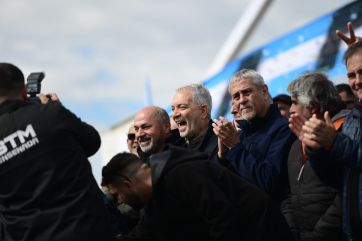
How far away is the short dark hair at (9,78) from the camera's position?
3.48 meters

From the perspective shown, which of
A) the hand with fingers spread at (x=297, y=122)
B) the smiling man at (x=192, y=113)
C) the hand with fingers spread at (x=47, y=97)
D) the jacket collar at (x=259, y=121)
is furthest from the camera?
the smiling man at (x=192, y=113)

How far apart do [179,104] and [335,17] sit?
10.2 feet

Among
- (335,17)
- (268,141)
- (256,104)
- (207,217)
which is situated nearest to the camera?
(207,217)

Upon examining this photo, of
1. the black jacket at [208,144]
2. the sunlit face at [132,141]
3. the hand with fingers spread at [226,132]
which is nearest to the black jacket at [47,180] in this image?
the hand with fingers spread at [226,132]

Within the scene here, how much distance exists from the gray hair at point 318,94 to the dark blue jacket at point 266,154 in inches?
13.7

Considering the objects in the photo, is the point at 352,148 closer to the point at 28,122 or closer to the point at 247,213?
the point at 247,213

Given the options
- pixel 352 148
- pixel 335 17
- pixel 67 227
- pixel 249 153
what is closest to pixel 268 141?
pixel 249 153

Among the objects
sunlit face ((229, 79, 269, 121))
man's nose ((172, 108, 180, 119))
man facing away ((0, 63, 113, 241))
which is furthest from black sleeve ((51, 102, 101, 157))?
man's nose ((172, 108, 180, 119))

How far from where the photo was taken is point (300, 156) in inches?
147

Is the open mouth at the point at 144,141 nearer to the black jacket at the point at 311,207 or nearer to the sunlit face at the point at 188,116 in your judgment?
the sunlit face at the point at 188,116

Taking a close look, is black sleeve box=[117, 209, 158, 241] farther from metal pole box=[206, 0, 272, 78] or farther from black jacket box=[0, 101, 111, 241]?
metal pole box=[206, 0, 272, 78]

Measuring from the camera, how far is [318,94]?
3754 mm

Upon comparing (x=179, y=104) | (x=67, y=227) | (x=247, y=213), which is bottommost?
(x=247, y=213)

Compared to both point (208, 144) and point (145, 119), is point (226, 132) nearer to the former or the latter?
point (208, 144)
